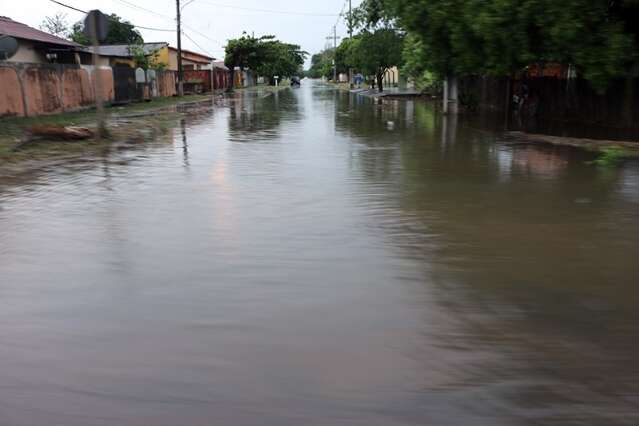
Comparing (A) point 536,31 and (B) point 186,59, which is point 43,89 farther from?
(B) point 186,59

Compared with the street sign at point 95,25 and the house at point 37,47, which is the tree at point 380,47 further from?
the street sign at point 95,25

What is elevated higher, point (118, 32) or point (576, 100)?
point (118, 32)

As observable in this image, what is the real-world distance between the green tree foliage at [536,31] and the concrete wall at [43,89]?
1111cm

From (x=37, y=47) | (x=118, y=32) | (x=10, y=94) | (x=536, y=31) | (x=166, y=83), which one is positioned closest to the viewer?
(x=536, y=31)

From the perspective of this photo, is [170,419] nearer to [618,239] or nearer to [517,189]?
[618,239]

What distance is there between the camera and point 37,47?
3228 centimetres

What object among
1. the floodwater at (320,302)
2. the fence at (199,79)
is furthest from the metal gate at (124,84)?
the floodwater at (320,302)

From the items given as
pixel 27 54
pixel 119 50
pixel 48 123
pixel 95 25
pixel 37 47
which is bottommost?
pixel 48 123

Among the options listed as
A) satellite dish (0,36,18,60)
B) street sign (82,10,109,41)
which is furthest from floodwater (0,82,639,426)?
satellite dish (0,36,18,60)

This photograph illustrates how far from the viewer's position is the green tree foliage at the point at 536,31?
13.1m

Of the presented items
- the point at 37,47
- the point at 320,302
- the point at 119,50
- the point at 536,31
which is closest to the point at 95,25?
the point at 536,31

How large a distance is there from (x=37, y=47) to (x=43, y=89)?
37.8 ft

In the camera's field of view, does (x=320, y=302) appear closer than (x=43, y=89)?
Yes

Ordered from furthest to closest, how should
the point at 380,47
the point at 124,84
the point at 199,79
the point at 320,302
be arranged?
the point at 199,79 → the point at 380,47 → the point at 124,84 → the point at 320,302
